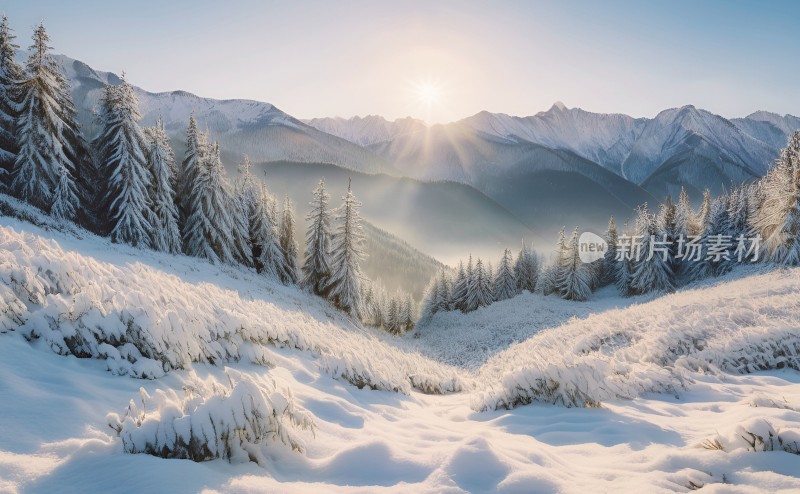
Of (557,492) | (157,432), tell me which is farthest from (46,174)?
(557,492)

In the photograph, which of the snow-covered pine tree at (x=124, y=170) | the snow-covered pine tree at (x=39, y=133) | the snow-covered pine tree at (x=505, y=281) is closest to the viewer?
the snow-covered pine tree at (x=39, y=133)

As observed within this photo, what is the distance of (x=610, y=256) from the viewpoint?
55.4m

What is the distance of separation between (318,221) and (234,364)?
26.6 m

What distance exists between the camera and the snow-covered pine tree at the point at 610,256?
54.8 m

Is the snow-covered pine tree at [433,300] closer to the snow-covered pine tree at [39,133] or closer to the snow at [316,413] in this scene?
the snow-covered pine tree at [39,133]

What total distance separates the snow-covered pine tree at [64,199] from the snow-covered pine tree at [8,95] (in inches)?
106

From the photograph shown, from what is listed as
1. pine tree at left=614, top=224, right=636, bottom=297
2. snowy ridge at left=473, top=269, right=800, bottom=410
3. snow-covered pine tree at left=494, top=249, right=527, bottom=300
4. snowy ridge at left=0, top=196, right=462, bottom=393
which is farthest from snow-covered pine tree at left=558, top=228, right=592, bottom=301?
snowy ridge at left=0, top=196, right=462, bottom=393

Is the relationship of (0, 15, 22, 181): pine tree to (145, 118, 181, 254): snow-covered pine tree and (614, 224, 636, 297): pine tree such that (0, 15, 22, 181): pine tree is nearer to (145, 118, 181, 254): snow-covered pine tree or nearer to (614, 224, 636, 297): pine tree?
(145, 118, 181, 254): snow-covered pine tree

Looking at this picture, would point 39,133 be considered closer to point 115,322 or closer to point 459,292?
point 115,322

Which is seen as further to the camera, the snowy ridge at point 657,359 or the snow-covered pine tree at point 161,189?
the snow-covered pine tree at point 161,189

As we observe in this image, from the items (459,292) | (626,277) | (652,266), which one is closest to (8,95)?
(459,292)

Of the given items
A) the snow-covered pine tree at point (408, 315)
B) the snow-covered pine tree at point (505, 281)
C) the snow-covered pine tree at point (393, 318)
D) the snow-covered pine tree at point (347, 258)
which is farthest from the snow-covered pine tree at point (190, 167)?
the snow-covered pine tree at point (505, 281)

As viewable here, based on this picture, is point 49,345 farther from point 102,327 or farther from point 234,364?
point 234,364

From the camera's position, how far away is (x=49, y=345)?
13.6 ft
